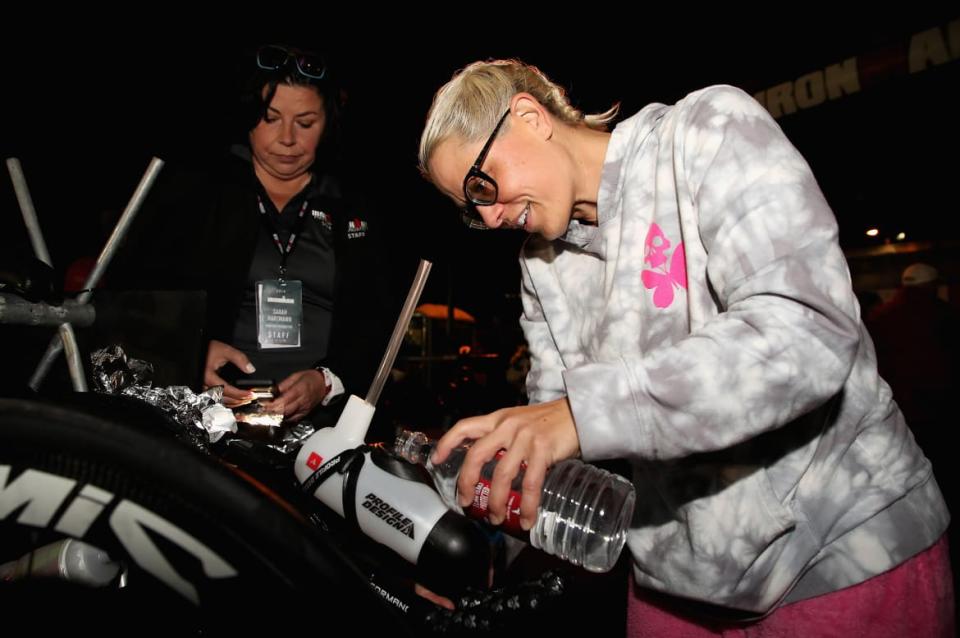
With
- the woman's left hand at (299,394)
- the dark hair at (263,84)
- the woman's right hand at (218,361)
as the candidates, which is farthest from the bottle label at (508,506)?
the dark hair at (263,84)

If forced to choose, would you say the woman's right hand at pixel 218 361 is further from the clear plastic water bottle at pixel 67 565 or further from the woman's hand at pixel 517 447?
the woman's hand at pixel 517 447

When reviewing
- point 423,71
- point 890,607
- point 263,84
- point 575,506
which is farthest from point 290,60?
point 423,71

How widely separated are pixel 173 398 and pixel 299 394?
0.44m

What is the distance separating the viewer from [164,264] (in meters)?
1.90

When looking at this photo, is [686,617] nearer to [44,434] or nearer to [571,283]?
[571,283]

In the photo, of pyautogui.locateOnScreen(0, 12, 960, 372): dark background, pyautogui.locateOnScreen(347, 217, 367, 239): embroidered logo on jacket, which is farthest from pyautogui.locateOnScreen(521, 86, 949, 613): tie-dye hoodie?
pyautogui.locateOnScreen(0, 12, 960, 372): dark background

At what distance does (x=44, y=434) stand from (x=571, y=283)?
116cm

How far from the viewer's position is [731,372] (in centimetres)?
73

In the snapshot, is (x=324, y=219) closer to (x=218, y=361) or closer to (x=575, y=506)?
(x=218, y=361)

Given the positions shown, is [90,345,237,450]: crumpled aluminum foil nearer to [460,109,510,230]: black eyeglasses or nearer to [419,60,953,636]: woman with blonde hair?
[419,60,953,636]: woman with blonde hair

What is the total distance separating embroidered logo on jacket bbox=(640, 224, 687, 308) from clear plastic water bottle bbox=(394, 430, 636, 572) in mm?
361

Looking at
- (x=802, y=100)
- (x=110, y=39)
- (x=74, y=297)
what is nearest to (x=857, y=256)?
(x=802, y=100)

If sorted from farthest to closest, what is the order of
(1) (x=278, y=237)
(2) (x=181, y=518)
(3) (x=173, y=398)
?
(1) (x=278, y=237) < (3) (x=173, y=398) < (2) (x=181, y=518)

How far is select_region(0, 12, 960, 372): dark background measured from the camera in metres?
4.59
